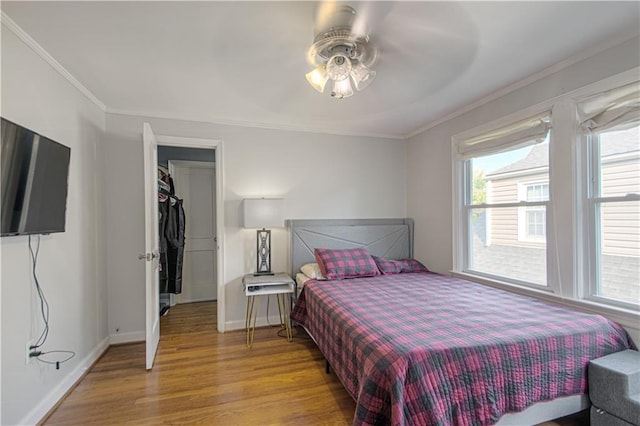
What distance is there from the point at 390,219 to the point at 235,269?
6.86ft

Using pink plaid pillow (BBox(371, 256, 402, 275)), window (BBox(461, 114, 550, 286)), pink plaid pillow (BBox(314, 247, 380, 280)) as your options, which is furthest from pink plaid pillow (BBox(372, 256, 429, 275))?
window (BBox(461, 114, 550, 286))

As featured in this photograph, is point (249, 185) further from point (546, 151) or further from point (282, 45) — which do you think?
point (546, 151)

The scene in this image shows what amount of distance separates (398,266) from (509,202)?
4.38 ft

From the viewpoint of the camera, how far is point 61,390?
2.14 metres

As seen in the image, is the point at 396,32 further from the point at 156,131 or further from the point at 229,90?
the point at 156,131

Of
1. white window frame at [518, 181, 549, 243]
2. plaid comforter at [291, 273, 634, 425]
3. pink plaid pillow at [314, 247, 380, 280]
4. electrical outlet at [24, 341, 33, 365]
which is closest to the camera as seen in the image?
plaid comforter at [291, 273, 634, 425]

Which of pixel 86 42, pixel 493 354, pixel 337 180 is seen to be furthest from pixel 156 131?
pixel 493 354

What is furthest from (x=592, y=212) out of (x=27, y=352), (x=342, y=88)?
(x=27, y=352)

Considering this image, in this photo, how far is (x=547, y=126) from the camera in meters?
2.37

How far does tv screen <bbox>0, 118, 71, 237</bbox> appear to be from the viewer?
1552 millimetres

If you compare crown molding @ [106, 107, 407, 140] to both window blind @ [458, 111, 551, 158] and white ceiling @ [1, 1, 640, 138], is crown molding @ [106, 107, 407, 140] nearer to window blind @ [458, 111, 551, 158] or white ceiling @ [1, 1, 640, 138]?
white ceiling @ [1, 1, 640, 138]

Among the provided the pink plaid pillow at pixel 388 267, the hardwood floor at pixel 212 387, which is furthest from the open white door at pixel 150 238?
the pink plaid pillow at pixel 388 267

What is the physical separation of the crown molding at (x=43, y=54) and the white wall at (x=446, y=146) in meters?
3.56

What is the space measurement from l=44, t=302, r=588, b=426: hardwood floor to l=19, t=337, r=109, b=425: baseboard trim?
5 centimetres
